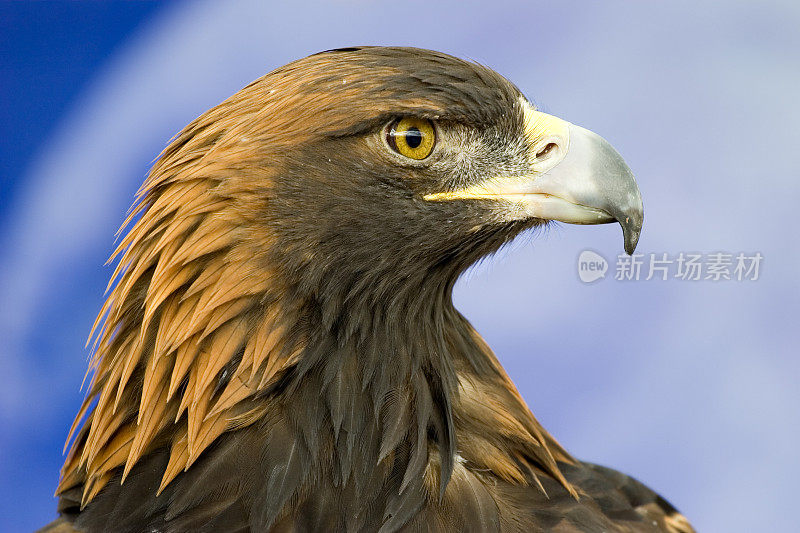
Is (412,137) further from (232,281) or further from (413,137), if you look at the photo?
(232,281)

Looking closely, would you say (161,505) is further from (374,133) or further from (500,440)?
(374,133)

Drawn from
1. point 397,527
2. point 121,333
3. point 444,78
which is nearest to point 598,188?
point 444,78

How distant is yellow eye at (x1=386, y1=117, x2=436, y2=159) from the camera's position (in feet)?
7.09

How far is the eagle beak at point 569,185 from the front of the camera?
219 cm

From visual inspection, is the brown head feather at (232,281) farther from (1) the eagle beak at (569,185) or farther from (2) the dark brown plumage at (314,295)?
(1) the eagle beak at (569,185)

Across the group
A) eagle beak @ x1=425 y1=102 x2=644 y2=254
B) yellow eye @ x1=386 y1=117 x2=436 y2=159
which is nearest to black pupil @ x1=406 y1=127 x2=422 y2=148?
yellow eye @ x1=386 y1=117 x2=436 y2=159

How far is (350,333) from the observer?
2209 mm

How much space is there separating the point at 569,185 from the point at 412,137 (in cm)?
40

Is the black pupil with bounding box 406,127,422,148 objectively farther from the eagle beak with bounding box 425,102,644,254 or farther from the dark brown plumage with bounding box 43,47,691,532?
the eagle beak with bounding box 425,102,644,254

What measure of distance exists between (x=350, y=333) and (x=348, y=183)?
363mm

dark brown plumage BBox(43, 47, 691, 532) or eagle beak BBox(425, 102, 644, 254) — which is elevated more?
eagle beak BBox(425, 102, 644, 254)

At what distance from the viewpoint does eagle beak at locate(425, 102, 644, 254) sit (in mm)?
2187

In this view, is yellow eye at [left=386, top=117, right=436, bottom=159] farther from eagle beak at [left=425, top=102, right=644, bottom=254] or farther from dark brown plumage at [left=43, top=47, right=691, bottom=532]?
eagle beak at [left=425, top=102, right=644, bottom=254]

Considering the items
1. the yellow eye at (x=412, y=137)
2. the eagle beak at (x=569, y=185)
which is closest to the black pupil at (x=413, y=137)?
the yellow eye at (x=412, y=137)
